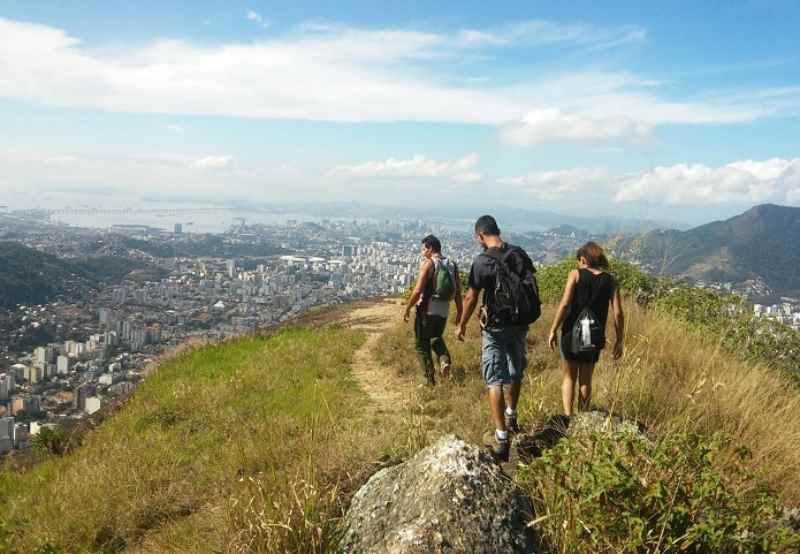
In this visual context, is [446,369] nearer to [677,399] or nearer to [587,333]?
[587,333]

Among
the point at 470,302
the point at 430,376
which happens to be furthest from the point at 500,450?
the point at 430,376

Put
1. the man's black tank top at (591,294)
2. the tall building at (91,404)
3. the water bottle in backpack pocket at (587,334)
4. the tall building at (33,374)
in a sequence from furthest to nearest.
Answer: the tall building at (33,374), the tall building at (91,404), the man's black tank top at (591,294), the water bottle in backpack pocket at (587,334)

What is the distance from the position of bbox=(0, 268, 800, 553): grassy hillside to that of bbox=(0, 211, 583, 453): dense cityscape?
3.14 metres

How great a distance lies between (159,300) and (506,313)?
3385cm

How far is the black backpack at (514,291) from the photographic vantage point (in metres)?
4.74

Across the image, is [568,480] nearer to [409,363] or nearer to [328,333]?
[409,363]

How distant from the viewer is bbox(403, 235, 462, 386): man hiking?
6.95 metres

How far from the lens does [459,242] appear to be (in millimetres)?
41812

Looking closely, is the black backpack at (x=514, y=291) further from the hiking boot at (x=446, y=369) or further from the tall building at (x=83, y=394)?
the tall building at (x=83, y=394)

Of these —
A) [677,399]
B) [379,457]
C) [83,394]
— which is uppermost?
[677,399]

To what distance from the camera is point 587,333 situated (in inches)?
197

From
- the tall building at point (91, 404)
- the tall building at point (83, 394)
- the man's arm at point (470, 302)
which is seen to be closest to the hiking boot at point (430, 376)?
the man's arm at point (470, 302)

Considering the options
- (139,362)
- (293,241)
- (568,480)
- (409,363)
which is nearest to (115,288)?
(139,362)

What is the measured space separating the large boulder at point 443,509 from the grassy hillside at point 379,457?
0.18 meters
